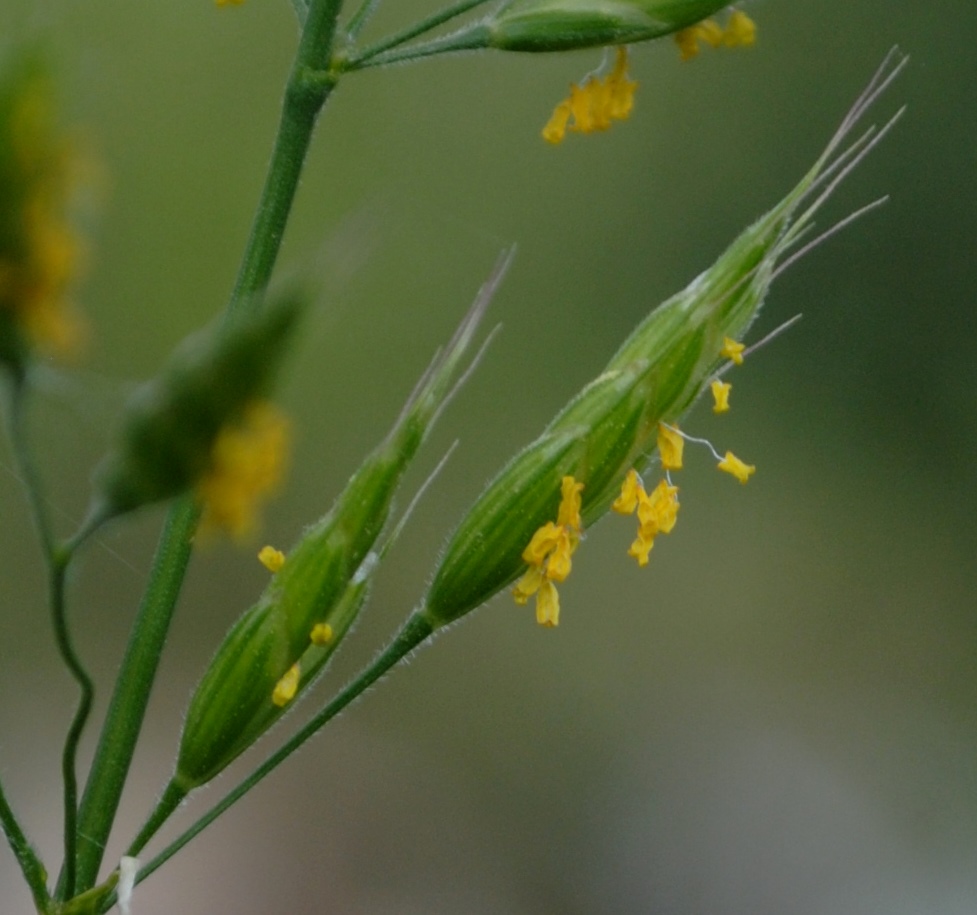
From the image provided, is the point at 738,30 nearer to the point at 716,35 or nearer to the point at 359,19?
the point at 716,35

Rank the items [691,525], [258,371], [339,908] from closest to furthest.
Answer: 1. [258,371]
2. [339,908]
3. [691,525]

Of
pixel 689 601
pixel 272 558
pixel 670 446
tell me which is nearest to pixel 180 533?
pixel 272 558

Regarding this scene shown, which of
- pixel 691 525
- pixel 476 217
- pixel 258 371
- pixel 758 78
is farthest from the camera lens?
pixel 691 525

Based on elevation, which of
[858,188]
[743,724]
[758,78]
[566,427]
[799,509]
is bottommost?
[743,724]

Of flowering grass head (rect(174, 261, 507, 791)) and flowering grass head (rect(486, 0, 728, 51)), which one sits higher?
flowering grass head (rect(486, 0, 728, 51))

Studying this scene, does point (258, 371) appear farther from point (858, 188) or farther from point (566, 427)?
point (858, 188)

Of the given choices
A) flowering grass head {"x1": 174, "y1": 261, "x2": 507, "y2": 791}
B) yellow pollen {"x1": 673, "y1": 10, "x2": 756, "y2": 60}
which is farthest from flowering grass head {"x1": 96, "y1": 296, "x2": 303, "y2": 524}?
yellow pollen {"x1": 673, "y1": 10, "x2": 756, "y2": 60}

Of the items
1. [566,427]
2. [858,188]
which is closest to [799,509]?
[858,188]

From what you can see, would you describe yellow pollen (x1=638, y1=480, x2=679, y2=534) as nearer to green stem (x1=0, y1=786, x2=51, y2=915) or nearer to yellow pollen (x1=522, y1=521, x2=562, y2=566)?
yellow pollen (x1=522, y1=521, x2=562, y2=566)
